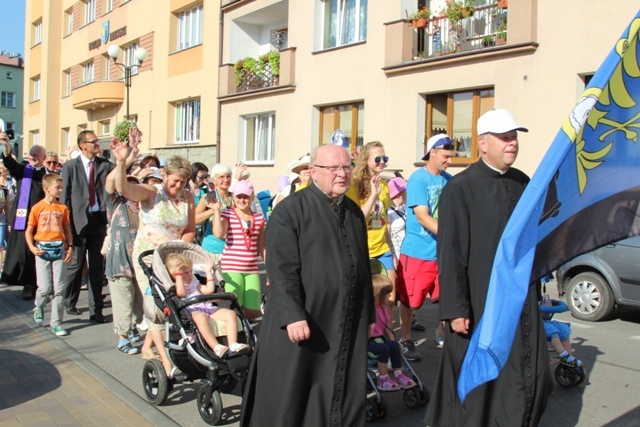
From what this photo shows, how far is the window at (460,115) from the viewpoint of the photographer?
15.4 metres

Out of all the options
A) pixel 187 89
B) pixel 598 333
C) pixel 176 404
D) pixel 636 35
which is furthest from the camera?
pixel 187 89

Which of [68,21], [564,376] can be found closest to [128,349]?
[564,376]

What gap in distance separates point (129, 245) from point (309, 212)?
3.71 metres

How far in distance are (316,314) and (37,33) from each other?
45.6 m

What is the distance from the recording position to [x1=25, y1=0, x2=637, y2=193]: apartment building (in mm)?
13719

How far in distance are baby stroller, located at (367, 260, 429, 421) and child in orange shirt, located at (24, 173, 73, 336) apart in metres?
3.87

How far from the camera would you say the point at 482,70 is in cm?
1487

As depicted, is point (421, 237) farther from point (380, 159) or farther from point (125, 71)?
point (125, 71)

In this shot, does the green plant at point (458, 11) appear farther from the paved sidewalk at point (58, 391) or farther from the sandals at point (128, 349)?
the paved sidewalk at point (58, 391)

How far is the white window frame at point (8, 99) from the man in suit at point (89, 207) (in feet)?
252

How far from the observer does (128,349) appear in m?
6.91

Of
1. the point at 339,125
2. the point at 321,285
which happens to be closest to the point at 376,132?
the point at 339,125

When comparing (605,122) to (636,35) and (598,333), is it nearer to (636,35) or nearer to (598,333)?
(636,35)

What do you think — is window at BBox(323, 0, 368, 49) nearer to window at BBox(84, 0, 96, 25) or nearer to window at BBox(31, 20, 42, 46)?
window at BBox(84, 0, 96, 25)
